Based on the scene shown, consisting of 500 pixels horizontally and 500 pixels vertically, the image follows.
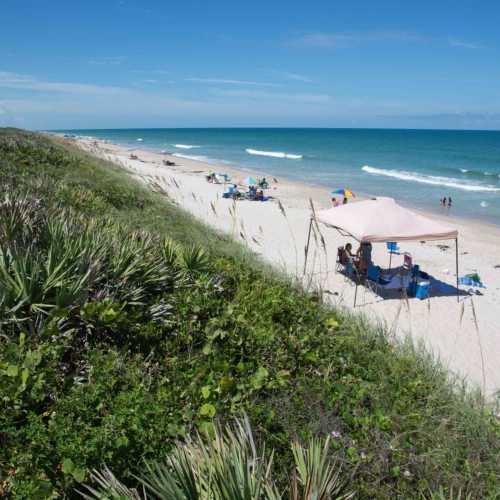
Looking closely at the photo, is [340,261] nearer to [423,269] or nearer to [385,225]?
[385,225]

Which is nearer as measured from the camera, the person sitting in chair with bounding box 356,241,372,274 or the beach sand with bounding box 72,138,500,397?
the beach sand with bounding box 72,138,500,397

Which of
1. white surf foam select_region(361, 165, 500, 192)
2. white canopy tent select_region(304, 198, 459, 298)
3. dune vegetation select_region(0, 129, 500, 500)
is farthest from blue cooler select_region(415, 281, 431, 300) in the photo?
white surf foam select_region(361, 165, 500, 192)

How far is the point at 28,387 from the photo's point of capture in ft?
7.54

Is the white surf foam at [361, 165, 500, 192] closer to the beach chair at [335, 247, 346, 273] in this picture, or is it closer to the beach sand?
the beach sand

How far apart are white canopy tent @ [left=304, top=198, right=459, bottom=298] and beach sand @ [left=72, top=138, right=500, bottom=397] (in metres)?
0.95

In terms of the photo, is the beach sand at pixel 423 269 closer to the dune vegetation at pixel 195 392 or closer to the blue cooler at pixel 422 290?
the blue cooler at pixel 422 290

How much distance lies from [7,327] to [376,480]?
2.63 metres

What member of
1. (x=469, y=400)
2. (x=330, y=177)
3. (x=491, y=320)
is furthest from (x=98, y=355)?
(x=330, y=177)

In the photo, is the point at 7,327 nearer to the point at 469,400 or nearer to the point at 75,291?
the point at 75,291

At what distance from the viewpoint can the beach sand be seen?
21.7ft

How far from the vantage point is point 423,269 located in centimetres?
1229

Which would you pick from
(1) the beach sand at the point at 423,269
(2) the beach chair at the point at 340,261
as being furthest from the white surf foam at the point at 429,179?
(2) the beach chair at the point at 340,261

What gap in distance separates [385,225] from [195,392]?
7.52 m

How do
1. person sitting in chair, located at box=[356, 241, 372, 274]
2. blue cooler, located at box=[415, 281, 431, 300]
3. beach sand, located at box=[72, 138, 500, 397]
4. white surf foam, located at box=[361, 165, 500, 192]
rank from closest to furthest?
beach sand, located at box=[72, 138, 500, 397] → blue cooler, located at box=[415, 281, 431, 300] → person sitting in chair, located at box=[356, 241, 372, 274] → white surf foam, located at box=[361, 165, 500, 192]
